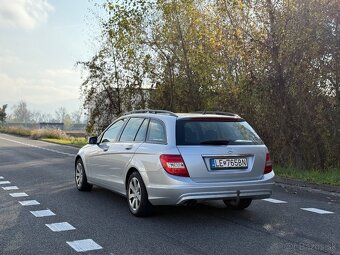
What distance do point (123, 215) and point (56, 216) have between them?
1.04 meters

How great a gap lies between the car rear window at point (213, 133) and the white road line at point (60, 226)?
193 centimetres

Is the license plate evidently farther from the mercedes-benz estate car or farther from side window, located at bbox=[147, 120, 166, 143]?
side window, located at bbox=[147, 120, 166, 143]

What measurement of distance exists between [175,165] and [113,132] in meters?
2.47

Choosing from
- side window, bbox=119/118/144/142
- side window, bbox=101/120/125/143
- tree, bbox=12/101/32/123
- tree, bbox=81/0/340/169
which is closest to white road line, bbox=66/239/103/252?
side window, bbox=119/118/144/142

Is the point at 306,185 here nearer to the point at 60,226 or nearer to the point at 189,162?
the point at 189,162

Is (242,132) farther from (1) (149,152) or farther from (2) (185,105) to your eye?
(2) (185,105)

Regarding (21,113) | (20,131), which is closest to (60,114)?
(21,113)

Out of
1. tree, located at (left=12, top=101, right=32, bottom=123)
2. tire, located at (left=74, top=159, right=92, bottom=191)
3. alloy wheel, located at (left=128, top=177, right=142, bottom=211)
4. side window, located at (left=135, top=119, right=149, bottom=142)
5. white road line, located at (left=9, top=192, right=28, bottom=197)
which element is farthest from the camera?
tree, located at (left=12, top=101, right=32, bottom=123)

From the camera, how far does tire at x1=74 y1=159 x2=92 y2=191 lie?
938 centimetres

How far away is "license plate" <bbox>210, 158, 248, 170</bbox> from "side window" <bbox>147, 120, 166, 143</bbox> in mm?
815

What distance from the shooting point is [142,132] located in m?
7.31

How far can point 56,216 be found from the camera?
7008 mm

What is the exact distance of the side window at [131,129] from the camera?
7.55 meters

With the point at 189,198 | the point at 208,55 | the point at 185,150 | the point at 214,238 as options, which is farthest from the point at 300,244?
the point at 208,55
